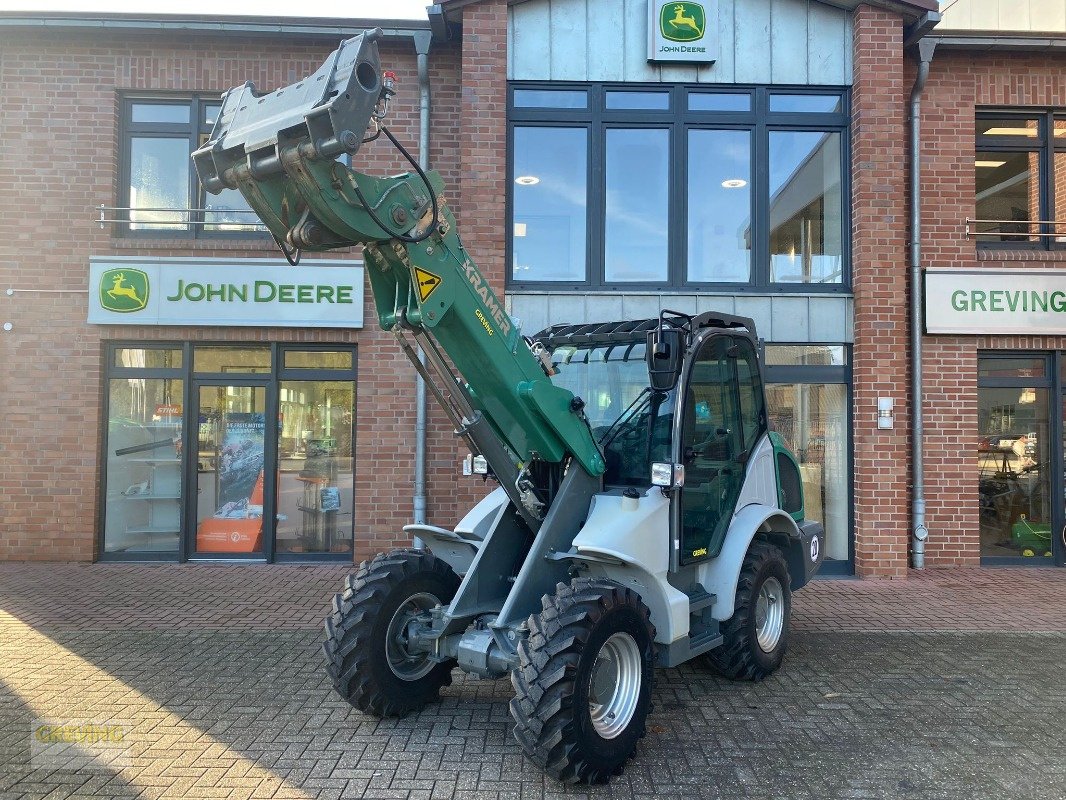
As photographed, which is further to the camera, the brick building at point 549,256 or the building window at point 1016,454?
the building window at point 1016,454

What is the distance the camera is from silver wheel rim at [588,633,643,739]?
3.82 m

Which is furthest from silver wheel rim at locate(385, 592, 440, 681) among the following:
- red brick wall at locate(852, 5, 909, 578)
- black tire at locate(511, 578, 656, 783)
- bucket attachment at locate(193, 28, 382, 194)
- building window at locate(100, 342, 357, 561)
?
red brick wall at locate(852, 5, 909, 578)

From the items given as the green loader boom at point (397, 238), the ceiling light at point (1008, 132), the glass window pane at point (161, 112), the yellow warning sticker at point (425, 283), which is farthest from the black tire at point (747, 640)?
the glass window pane at point (161, 112)

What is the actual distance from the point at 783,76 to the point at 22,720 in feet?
29.8

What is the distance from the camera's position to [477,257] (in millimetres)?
8219

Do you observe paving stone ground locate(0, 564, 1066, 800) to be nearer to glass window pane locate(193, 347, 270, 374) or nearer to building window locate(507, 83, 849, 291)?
glass window pane locate(193, 347, 270, 374)

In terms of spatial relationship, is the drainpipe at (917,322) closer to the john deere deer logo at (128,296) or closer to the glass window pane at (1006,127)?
the glass window pane at (1006,127)

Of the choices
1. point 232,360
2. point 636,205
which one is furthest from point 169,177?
point 636,205

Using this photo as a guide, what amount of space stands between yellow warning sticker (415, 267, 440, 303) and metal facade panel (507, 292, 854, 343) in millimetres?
4561

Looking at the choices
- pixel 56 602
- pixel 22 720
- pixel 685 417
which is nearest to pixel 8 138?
pixel 56 602

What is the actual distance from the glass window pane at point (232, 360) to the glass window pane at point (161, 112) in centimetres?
281

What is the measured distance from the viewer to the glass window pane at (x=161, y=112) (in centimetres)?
894

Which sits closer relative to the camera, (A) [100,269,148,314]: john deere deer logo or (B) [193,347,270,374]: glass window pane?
(A) [100,269,148,314]: john deere deer logo

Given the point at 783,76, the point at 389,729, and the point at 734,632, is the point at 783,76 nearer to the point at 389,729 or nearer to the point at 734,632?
the point at 734,632
